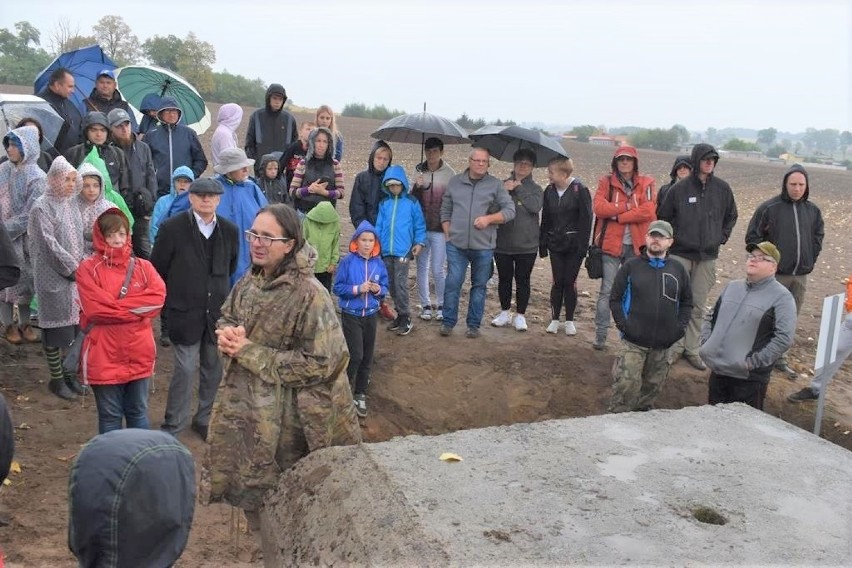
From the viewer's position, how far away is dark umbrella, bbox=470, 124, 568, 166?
795cm

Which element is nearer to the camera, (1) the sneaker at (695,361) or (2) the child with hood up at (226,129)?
(1) the sneaker at (695,361)

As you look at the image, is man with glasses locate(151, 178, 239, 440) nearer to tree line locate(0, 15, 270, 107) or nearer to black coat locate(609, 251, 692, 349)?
black coat locate(609, 251, 692, 349)

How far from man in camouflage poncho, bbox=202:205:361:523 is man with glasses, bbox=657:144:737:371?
4.45m

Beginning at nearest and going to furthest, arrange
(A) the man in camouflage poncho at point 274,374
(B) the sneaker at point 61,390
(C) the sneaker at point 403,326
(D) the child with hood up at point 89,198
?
(A) the man in camouflage poncho at point 274,374 < (D) the child with hood up at point 89,198 < (B) the sneaker at point 61,390 < (C) the sneaker at point 403,326

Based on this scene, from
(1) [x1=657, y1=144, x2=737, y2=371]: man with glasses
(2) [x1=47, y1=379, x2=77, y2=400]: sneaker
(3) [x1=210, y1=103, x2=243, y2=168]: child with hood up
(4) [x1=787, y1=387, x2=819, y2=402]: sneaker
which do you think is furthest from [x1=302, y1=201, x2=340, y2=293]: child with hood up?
(4) [x1=787, y1=387, x2=819, y2=402]: sneaker

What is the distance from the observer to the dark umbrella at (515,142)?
795cm

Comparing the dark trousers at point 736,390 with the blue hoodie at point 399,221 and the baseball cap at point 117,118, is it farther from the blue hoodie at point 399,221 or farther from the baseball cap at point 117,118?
the baseball cap at point 117,118

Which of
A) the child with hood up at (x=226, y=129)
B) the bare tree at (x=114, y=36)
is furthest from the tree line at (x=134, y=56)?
the child with hood up at (x=226, y=129)

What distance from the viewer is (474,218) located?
7316 mm

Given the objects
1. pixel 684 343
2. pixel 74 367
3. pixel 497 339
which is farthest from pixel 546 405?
pixel 74 367

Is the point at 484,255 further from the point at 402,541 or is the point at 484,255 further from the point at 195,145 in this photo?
the point at 402,541

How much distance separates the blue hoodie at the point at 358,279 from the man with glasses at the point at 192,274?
1.06 m

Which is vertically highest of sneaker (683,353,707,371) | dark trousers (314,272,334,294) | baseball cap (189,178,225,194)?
baseball cap (189,178,225,194)

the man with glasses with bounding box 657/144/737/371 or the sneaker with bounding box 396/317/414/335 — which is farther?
the sneaker with bounding box 396/317/414/335
